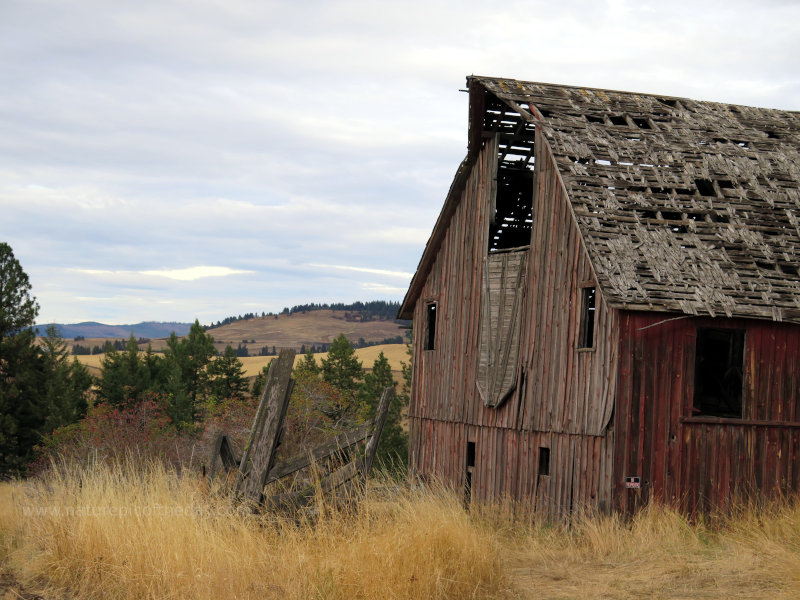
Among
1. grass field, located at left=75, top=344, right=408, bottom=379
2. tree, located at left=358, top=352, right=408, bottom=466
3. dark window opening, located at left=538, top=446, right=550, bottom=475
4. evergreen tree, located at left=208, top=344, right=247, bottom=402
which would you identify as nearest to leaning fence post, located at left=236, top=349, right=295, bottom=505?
dark window opening, located at left=538, top=446, right=550, bottom=475

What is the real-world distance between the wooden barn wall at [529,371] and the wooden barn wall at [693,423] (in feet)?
1.18

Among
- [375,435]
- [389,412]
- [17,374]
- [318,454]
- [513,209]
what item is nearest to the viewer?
[318,454]

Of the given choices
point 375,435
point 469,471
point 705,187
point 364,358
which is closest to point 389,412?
point 469,471

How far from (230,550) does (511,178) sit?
1459 cm

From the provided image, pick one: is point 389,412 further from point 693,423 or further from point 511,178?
point 693,423

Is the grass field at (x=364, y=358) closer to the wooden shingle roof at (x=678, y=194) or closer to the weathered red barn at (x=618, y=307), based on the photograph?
the weathered red barn at (x=618, y=307)

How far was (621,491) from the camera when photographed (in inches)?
577

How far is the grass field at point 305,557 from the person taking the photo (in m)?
8.16

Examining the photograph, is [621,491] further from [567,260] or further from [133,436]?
[133,436]

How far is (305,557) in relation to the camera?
8438 mm

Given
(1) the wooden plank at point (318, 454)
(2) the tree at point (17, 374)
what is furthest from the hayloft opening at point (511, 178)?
(2) the tree at point (17, 374)

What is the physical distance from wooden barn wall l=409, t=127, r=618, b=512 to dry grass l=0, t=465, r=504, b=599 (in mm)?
6119

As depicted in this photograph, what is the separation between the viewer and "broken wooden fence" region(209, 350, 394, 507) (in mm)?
9891

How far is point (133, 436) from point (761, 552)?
25728 mm
